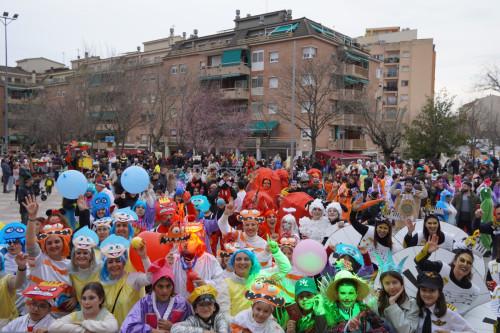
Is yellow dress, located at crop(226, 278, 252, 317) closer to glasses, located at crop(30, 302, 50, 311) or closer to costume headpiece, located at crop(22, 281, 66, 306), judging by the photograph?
costume headpiece, located at crop(22, 281, 66, 306)

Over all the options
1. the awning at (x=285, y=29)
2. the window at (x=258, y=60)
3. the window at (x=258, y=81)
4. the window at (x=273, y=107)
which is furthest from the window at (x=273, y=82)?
the awning at (x=285, y=29)

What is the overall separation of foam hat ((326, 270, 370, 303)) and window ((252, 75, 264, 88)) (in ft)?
119

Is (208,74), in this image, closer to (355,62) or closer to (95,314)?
(355,62)

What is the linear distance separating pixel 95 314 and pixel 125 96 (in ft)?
90.8

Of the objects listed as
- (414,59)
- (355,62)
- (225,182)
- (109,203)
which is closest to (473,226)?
(225,182)

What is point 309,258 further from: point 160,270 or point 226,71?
point 226,71

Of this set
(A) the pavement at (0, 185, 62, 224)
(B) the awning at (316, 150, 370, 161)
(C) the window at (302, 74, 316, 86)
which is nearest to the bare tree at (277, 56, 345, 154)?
(C) the window at (302, 74, 316, 86)

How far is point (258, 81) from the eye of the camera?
3897 cm

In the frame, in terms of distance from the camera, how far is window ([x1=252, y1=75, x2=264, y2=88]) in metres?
38.6

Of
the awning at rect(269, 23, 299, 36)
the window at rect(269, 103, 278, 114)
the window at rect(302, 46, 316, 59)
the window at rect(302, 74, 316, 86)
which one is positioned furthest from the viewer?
the awning at rect(269, 23, 299, 36)

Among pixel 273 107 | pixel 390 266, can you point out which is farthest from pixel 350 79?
pixel 390 266

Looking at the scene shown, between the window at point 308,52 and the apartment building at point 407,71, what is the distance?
880 inches

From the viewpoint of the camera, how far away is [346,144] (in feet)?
128

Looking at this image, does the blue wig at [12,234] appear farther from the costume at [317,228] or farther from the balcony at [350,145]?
the balcony at [350,145]
